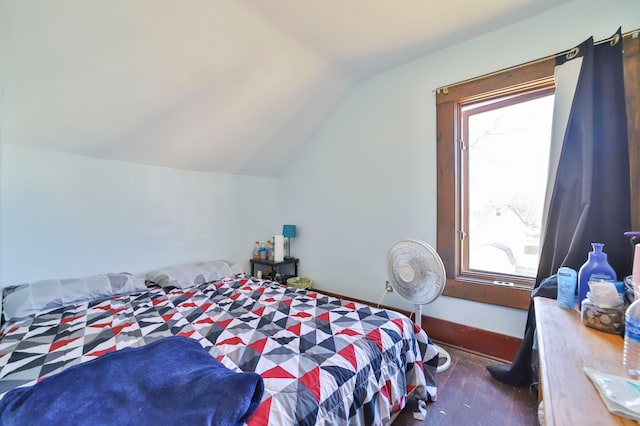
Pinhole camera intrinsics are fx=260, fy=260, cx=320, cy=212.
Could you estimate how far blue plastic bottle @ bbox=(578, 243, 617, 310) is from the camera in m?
1.17

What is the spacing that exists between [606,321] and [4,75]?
3.21 metres

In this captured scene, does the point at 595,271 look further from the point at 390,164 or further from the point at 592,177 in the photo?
the point at 390,164

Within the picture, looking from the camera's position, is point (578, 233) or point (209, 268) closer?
point (578, 233)

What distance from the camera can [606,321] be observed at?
1.00m

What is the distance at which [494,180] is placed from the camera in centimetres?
215

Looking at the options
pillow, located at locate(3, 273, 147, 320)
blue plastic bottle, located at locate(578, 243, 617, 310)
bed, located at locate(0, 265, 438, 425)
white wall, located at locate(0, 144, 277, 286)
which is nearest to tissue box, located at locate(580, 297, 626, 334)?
blue plastic bottle, located at locate(578, 243, 617, 310)

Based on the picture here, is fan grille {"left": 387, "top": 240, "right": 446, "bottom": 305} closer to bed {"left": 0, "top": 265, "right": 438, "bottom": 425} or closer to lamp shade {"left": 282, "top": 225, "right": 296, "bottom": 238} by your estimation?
bed {"left": 0, "top": 265, "right": 438, "bottom": 425}

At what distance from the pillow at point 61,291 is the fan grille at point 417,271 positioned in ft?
6.77

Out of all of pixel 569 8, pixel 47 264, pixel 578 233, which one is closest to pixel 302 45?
pixel 569 8

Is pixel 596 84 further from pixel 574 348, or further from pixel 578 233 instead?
pixel 574 348

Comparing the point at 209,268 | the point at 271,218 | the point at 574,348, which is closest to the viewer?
the point at 574,348

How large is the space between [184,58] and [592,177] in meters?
2.72

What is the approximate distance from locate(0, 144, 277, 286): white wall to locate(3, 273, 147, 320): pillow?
0.73 ft

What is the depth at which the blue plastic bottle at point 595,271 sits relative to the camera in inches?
45.9
